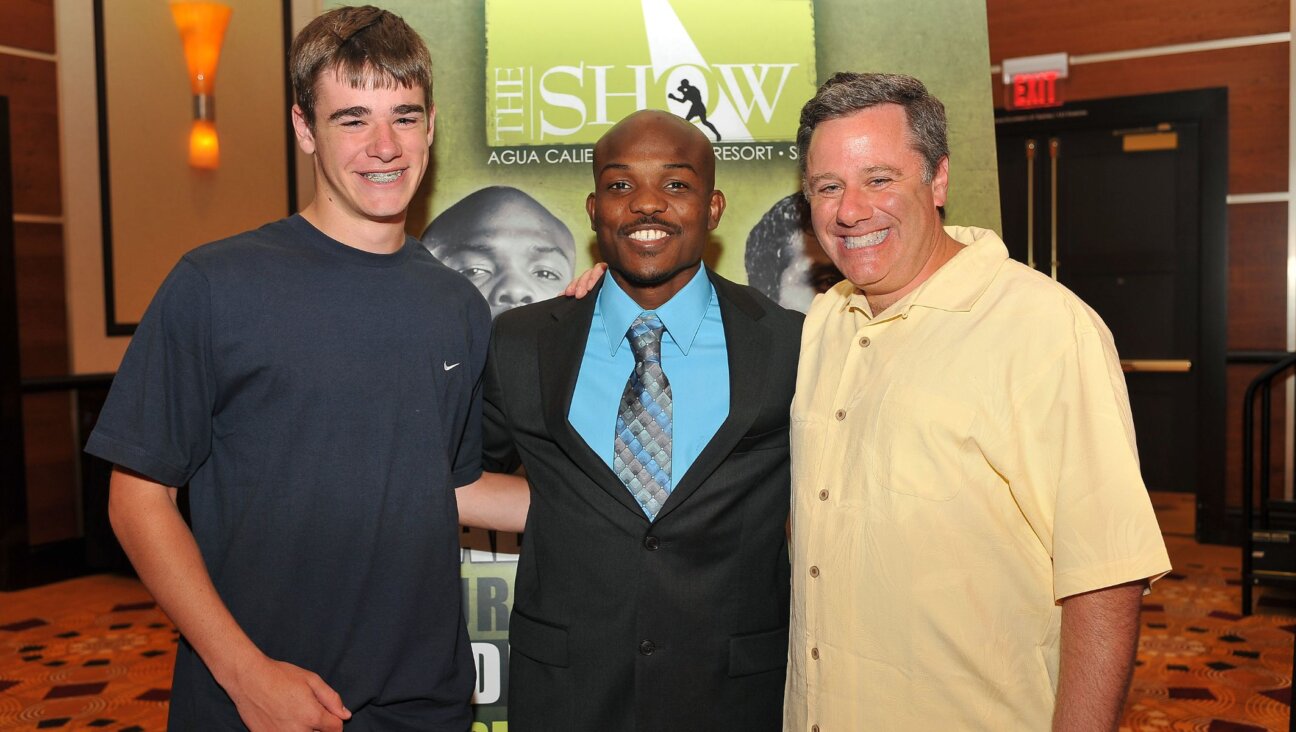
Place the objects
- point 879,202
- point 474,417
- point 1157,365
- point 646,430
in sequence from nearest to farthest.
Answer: point 879,202, point 646,430, point 474,417, point 1157,365

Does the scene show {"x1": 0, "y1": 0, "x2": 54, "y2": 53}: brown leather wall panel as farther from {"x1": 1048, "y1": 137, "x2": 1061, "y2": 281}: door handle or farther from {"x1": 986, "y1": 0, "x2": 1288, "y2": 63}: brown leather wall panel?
{"x1": 1048, "y1": 137, "x2": 1061, "y2": 281}: door handle

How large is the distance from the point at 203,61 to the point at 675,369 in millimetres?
6023

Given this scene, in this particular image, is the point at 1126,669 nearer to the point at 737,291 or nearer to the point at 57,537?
the point at 737,291

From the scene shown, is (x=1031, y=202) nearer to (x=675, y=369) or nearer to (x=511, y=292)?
(x=511, y=292)

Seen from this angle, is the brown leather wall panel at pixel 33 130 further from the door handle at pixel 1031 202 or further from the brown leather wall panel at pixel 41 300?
the door handle at pixel 1031 202

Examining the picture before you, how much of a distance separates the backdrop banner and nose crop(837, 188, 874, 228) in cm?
98

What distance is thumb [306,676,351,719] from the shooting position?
1521 mm

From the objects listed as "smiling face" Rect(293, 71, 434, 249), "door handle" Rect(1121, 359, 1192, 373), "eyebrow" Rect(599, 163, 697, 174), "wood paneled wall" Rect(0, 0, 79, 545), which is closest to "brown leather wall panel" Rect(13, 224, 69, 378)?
"wood paneled wall" Rect(0, 0, 79, 545)

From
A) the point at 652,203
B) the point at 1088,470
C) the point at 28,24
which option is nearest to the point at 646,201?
the point at 652,203

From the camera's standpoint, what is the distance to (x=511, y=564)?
2.70 meters

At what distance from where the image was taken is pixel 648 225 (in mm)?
→ 1926

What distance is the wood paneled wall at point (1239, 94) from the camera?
6438 millimetres

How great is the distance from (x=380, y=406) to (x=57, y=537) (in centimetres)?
560

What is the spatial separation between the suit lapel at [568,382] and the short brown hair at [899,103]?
613 millimetres
